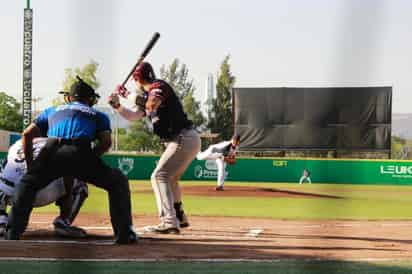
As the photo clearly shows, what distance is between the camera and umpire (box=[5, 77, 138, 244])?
5902 millimetres

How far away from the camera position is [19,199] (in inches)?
237

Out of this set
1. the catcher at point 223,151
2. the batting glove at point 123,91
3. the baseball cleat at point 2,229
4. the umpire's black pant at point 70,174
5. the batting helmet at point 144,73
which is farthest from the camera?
the catcher at point 223,151

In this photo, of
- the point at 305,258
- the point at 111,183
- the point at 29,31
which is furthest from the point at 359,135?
the point at 111,183


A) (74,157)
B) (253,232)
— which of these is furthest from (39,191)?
(253,232)

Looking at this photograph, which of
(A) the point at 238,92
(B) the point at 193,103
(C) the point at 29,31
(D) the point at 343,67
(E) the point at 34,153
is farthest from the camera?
(A) the point at 238,92

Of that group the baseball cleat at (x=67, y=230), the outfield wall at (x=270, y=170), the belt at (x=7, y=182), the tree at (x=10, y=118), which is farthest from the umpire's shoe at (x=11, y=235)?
the outfield wall at (x=270, y=170)

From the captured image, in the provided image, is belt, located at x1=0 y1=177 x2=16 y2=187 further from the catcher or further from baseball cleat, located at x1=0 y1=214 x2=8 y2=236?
the catcher

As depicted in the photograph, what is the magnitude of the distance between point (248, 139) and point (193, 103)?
26.4 feet

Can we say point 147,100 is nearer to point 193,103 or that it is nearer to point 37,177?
point 37,177

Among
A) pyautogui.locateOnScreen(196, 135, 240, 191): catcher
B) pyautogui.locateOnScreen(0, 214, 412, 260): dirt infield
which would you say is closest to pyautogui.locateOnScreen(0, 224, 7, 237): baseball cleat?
pyautogui.locateOnScreen(0, 214, 412, 260): dirt infield

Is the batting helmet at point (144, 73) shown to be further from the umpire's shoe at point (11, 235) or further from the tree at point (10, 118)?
the tree at point (10, 118)

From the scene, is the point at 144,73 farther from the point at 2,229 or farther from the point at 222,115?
the point at 222,115

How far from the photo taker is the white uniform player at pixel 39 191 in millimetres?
6555

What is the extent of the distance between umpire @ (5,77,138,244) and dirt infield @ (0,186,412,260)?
24 centimetres
